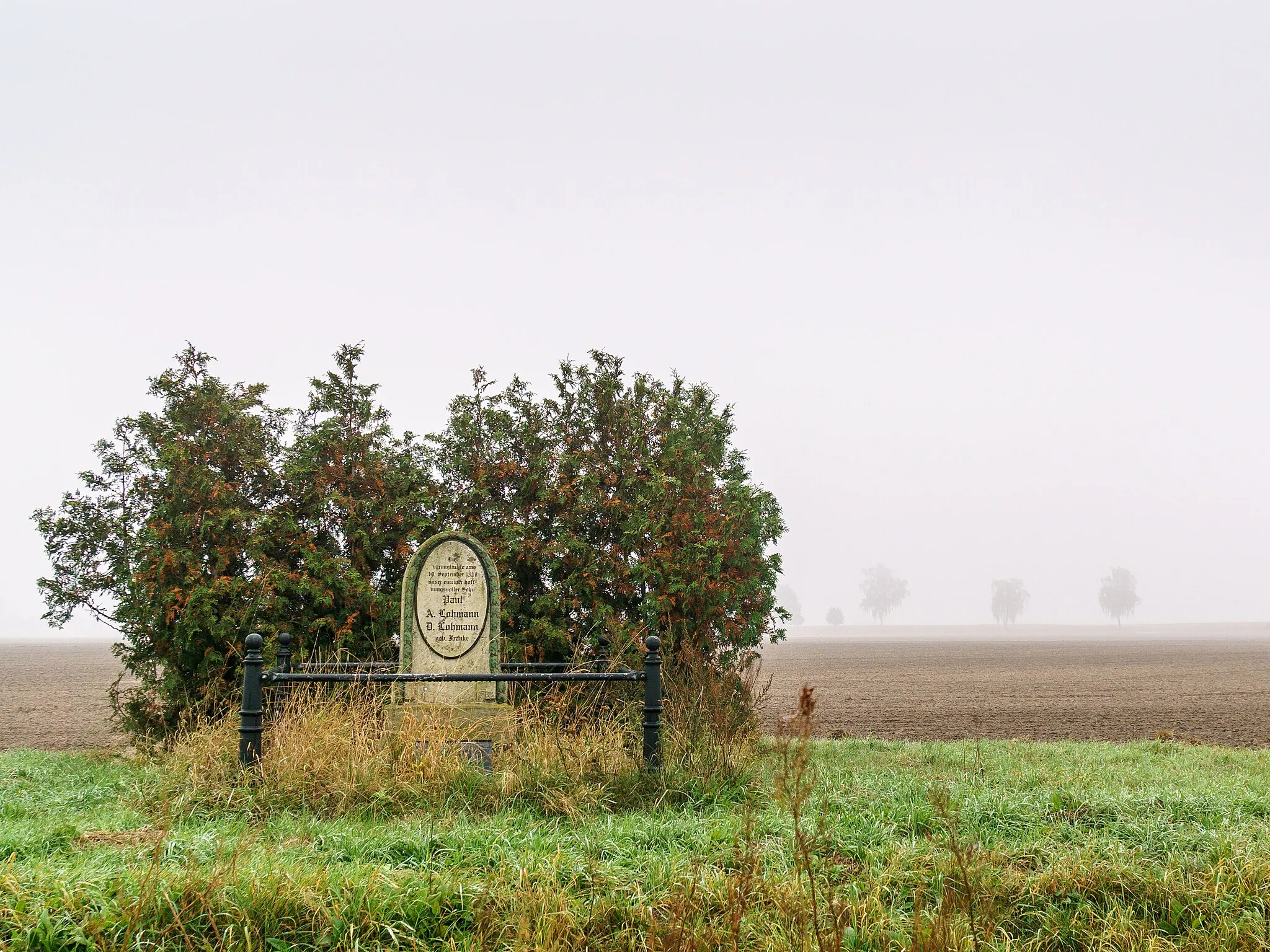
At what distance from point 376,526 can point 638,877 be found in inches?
332

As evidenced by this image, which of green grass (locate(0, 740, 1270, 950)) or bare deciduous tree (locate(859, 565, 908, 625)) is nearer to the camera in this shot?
green grass (locate(0, 740, 1270, 950))

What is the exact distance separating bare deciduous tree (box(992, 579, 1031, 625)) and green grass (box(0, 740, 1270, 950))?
613 feet

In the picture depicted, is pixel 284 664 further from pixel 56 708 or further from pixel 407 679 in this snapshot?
pixel 56 708

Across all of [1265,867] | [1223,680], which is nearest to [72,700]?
[1265,867]

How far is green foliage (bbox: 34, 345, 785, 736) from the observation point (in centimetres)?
1151

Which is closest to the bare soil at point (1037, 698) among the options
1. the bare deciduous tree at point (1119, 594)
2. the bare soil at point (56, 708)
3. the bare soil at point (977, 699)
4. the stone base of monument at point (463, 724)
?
the bare soil at point (977, 699)

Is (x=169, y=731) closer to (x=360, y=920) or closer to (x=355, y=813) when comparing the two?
(x=355, y=813)

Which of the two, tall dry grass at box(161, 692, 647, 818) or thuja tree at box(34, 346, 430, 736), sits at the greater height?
thuja tree at box(34, 346, 430, 736)

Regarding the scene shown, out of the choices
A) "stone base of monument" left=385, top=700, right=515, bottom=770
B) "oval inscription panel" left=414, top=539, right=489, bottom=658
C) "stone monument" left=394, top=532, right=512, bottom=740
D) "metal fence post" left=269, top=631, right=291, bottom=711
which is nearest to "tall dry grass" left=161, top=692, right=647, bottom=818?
"stone base of monument" left=385, top=700, right=515, bottom=770

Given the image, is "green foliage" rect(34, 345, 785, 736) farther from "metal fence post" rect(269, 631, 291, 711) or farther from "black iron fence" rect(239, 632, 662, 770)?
"black iron fence" rect(239, 632, 662, 770)

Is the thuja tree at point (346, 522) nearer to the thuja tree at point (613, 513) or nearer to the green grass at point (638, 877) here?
the thuja tree at point (613, 513)

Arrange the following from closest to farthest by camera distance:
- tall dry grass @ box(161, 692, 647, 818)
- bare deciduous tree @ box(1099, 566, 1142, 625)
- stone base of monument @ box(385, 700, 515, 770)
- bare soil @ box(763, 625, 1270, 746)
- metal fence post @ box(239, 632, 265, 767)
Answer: tall dry grass @ box(161, 692, 647, 818) < metal fence post @ box(239, 632, 265, 767) < stone base of monument @ box(385, 700, 515, 770) < bare soil @ box(763, 625, 1270, 746) < bare deciduous tree @ box(1099, 566, 1142, 625)

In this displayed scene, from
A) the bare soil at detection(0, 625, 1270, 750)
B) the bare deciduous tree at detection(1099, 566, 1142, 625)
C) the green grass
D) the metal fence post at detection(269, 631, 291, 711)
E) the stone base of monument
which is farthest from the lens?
the bare deciduous tree at detection(1099, 566, 1142, 625)

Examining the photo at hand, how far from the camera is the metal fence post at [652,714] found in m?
7.22
